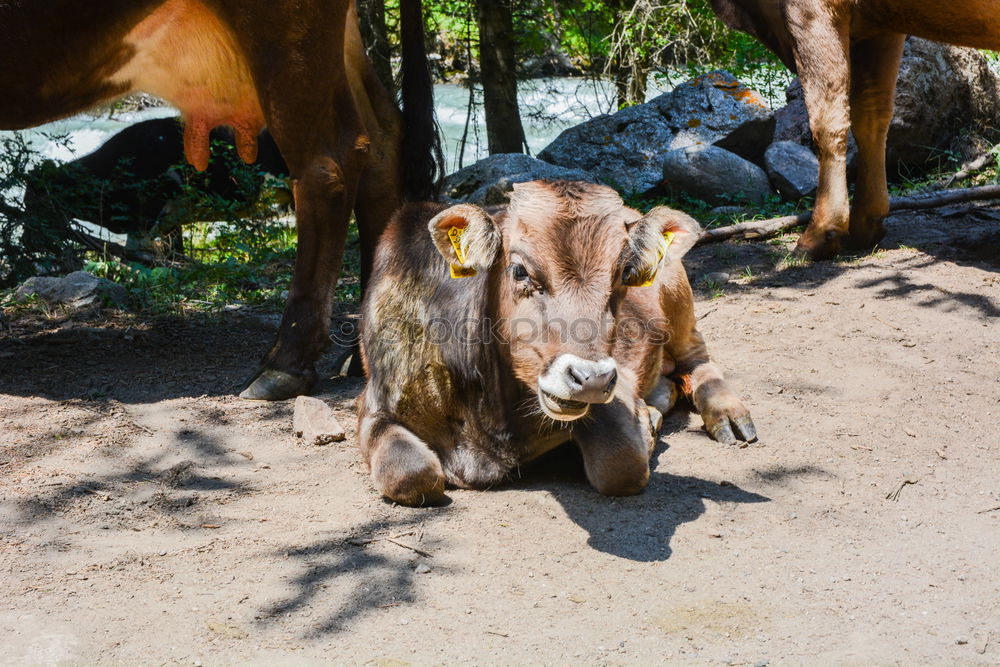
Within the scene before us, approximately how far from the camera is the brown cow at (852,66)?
637cm

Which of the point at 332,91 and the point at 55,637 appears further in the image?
the point at 332,91

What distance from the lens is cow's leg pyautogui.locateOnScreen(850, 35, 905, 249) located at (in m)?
6.99

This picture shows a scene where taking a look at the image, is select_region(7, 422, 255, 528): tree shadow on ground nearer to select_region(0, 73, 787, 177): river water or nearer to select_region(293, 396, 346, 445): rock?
select_region(293, 396, 346, 445): rock

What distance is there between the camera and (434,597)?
3.16 m

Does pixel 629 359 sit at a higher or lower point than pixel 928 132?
lower

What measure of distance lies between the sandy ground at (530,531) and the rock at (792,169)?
3357mm

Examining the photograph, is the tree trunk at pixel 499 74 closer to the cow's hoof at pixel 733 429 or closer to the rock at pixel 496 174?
the rock at pixel 496 174

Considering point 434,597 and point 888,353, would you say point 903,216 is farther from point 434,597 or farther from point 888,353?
point 434,597

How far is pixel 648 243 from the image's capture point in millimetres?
3537

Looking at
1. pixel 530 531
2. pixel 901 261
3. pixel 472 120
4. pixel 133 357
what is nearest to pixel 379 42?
pixel 472 120

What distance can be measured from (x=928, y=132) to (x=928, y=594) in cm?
718

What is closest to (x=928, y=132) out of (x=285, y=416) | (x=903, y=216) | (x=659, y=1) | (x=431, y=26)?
(x=903, y=216)

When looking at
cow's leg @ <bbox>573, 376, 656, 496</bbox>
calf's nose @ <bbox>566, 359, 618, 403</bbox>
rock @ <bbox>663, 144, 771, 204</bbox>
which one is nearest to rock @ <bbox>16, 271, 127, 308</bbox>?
cow's leg @ <bbox>573, 376, 656, 496</bbox>

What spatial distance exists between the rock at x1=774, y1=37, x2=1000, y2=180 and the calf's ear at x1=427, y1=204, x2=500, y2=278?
6.21m
